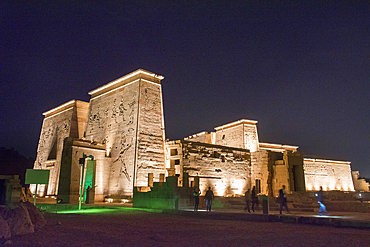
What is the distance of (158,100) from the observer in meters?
21.0

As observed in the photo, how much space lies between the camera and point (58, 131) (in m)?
27.7

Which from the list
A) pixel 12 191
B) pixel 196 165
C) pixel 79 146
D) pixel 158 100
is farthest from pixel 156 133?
pixel 12 191

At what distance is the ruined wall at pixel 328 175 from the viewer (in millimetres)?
28188

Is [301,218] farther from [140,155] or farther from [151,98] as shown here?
[151,98]

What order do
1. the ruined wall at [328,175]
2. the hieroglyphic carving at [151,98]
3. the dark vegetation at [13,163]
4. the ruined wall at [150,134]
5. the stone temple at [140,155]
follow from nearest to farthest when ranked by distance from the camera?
the stone temple at [140,155]
the ruined wall at [150,134]
the hieroglyphic carving at [151,98]
the ruined wall at [328,175]
the dark vegetation at [13,163]

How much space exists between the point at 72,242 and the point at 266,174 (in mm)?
20982

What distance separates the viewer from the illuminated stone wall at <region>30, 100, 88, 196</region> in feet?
83.6

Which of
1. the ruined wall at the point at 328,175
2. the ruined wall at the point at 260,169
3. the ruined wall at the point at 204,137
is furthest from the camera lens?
the ruined wall at the point at 204,137

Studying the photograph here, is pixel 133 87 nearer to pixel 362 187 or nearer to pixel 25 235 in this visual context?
pixel 25 235

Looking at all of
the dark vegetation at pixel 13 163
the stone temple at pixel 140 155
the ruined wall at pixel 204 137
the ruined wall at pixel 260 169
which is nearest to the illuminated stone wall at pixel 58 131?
the stone temple at pixel 140 155

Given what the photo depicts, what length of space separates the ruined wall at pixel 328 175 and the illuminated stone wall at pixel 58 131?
22566 mm

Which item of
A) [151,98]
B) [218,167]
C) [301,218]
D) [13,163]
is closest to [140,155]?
[151,98]

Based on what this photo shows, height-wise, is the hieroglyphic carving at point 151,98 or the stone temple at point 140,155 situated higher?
the hieroglyphic carving at point 151,98

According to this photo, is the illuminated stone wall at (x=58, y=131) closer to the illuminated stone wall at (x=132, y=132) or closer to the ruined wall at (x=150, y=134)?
the illuminated stone wall at (x=132, y=132)
